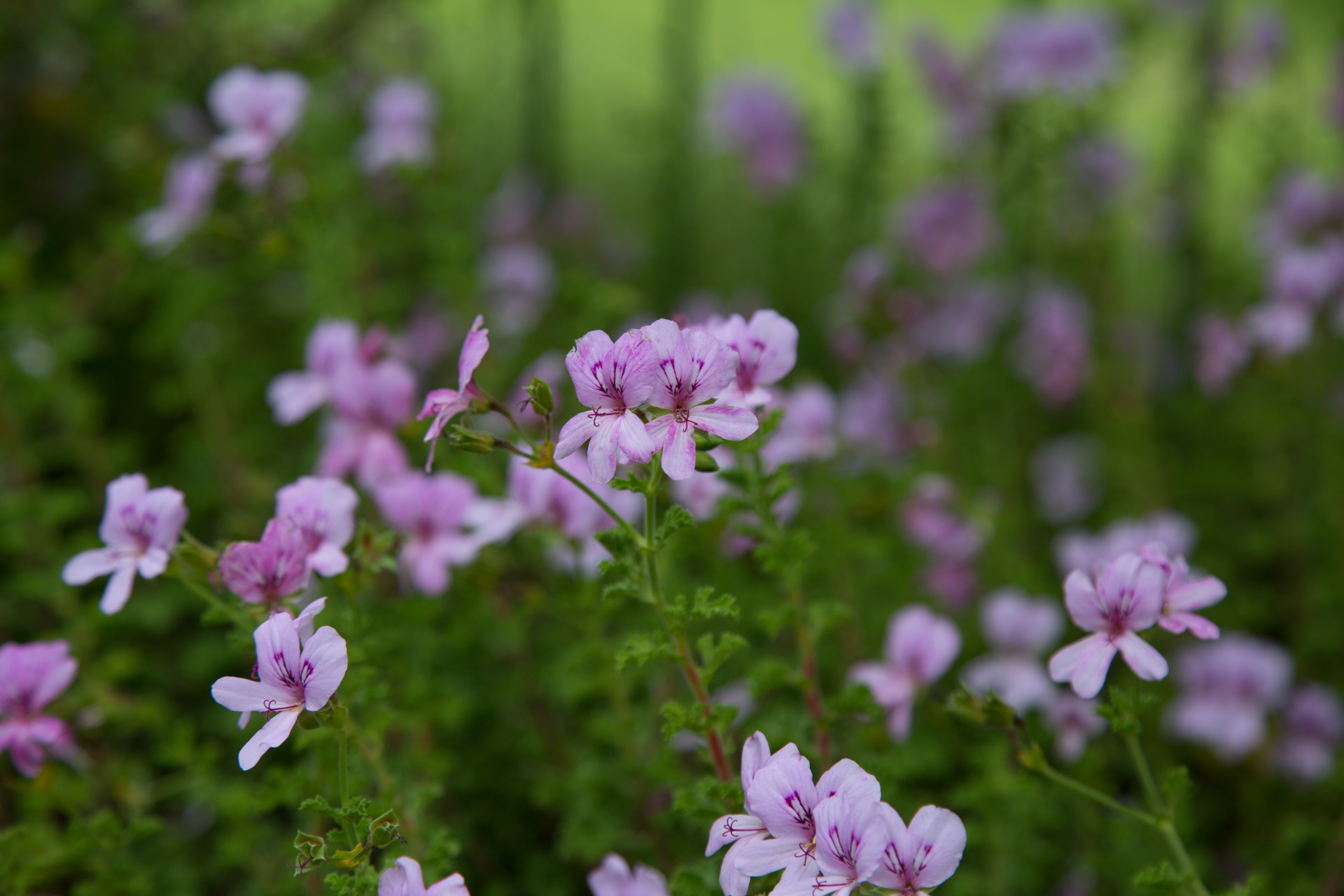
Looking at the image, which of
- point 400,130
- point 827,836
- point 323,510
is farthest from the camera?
point 400,130

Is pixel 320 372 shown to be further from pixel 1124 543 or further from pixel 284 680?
pixel 1124 543

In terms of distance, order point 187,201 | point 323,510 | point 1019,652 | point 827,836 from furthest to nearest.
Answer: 1. point 187,201
2. point 1019,652
3. point 323,510
4. point 827,836

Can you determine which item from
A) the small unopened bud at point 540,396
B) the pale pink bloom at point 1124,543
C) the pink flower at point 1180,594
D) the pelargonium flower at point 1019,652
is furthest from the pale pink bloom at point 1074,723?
the small unopened bud at point 540,396

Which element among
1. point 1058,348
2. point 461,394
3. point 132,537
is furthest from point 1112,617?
point 1058,348

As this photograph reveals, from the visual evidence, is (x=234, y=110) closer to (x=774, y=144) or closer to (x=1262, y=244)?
(x=774, y=144)

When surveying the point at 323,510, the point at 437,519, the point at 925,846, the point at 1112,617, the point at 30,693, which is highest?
the point at 437,519

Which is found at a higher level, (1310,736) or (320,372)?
Answer: (320,372)

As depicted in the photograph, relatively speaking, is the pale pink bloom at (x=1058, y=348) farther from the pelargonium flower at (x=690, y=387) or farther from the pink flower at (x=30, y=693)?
the pink flower at (x=30, y=693)
